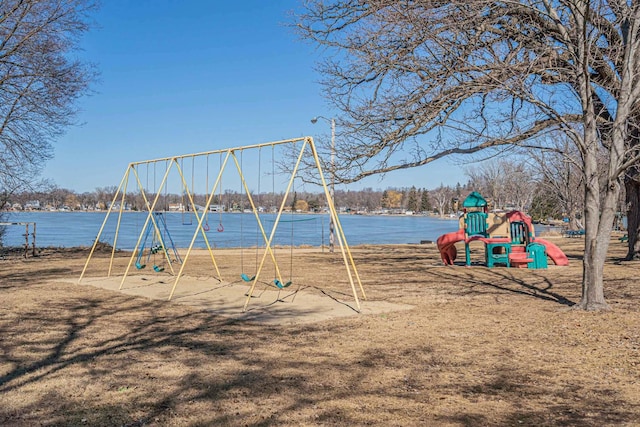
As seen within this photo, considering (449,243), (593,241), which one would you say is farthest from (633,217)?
(593,241)

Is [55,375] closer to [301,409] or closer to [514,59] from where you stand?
[301,409]

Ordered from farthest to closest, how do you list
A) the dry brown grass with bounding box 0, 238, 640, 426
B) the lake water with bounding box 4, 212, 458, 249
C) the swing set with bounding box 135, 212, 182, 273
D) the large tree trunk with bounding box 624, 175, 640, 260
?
the lake water with bounding box 4, 212, 458, 249, the large tree trunk with bounding box 624, 175, 640, 260, the swing set with bounding box 135, 212, 182, 273, the dry brown grass with bounding box 0, 238, 640, 426

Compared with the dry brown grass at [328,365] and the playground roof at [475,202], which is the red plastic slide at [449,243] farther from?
the dry brown grass at [328,365]

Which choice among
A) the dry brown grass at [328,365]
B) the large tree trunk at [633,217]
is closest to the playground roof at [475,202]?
the large tree trunk at [633,217]

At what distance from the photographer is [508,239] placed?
16.2 metres

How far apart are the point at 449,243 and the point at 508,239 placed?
1685mm

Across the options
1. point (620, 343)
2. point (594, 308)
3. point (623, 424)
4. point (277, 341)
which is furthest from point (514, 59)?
point (623, 424)

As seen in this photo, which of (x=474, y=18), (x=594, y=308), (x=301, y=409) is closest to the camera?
(x=301, y=409)

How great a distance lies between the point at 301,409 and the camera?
14.3 ft

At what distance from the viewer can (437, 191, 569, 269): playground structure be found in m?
15.6

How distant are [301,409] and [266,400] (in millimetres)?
382

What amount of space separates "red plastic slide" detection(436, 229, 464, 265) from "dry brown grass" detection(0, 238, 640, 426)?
244 inches

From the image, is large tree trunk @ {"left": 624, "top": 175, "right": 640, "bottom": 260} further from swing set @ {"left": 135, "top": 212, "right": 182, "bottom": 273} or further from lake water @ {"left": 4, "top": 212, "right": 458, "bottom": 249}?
swing set @ {"left": 135, "top": 212, "right": 182, "bottom": 273}

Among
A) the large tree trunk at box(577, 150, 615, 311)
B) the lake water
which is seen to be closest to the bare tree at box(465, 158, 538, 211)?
the lake water
